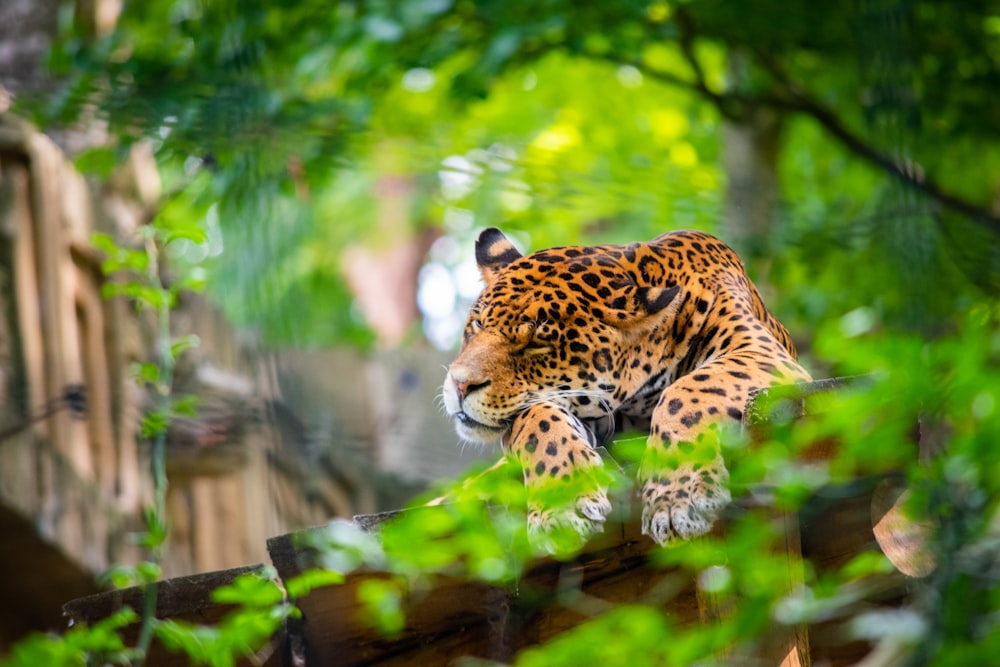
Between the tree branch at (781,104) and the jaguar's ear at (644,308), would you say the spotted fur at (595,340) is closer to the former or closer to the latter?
the jaguar's ear at (644,308)

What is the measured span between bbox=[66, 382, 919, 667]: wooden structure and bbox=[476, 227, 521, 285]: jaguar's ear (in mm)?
1102

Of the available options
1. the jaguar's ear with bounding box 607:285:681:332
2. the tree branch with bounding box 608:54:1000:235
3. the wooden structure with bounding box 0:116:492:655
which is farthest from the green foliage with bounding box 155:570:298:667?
the tree branch with bounding box 608:54:1000:235

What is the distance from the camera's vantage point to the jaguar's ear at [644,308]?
148 inches

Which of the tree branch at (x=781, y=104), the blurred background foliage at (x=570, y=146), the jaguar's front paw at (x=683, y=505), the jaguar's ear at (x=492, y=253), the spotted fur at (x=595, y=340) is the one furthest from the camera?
the tree branch at (x=781, y=104)

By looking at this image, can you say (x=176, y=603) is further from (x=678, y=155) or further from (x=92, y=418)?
(x=678, y=155)

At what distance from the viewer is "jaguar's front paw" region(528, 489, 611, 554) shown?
3066mm

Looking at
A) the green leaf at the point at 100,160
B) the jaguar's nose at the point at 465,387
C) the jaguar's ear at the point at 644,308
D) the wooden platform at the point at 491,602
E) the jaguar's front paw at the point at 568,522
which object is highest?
the green leaf at the point at 100,160

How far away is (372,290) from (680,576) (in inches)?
491

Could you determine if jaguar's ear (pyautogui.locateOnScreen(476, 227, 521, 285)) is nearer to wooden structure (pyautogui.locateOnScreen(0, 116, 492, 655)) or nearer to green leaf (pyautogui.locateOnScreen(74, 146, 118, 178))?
wooden structure (pyautogui.locateOnScreen(0, 116, 492, 655))

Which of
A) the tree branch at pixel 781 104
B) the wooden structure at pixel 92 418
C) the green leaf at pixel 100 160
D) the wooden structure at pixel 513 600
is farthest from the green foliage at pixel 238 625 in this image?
the tree branch at pixel 781 104

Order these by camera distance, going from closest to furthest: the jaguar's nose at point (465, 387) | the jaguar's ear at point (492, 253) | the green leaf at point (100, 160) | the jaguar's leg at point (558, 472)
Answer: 1. the jaguar's leg at point (558, 472)
2. the jaguar's nose at point (465, 387)
3. the jaguar's ear at point (492, 253)
4. the green leaf at point (100, 160)

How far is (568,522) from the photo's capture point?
10.2ft

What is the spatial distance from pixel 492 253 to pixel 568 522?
134 centimetres

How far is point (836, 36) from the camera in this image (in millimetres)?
7633
